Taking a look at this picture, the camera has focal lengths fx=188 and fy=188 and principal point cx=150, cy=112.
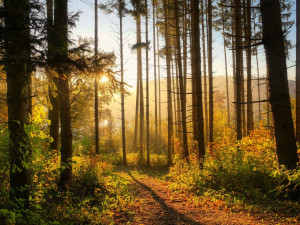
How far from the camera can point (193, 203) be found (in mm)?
5801

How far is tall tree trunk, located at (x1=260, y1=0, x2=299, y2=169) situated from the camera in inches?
181

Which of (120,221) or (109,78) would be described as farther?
(109,78)

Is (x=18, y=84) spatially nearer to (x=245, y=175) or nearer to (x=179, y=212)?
(x=179, y=212)

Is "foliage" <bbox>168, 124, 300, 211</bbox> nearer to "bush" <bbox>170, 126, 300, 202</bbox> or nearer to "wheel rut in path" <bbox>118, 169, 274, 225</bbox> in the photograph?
"bush" <bbox>170, 126, 300, 202</bbox>

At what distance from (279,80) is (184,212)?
4.21 m

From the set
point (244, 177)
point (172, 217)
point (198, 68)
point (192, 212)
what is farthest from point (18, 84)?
point (244, 177)

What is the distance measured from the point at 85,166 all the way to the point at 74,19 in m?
5.05

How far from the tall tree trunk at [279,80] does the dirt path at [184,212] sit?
1.70 m

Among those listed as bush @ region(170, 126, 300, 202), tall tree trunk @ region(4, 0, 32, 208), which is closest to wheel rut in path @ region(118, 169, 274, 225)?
bush @ region(170, 126, 300, 202)

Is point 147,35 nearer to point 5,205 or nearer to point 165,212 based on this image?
point 165,212

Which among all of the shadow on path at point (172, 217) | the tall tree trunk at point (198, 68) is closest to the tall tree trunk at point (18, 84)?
the shadow on path at point (172, 217)

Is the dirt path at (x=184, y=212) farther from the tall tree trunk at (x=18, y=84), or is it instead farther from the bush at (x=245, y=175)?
the tall tree trunk at (x=18, y=84)

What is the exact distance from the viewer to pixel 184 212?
5.18 meters

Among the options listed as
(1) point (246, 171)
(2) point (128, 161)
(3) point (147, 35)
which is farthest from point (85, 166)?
(3) point (147, 35)
